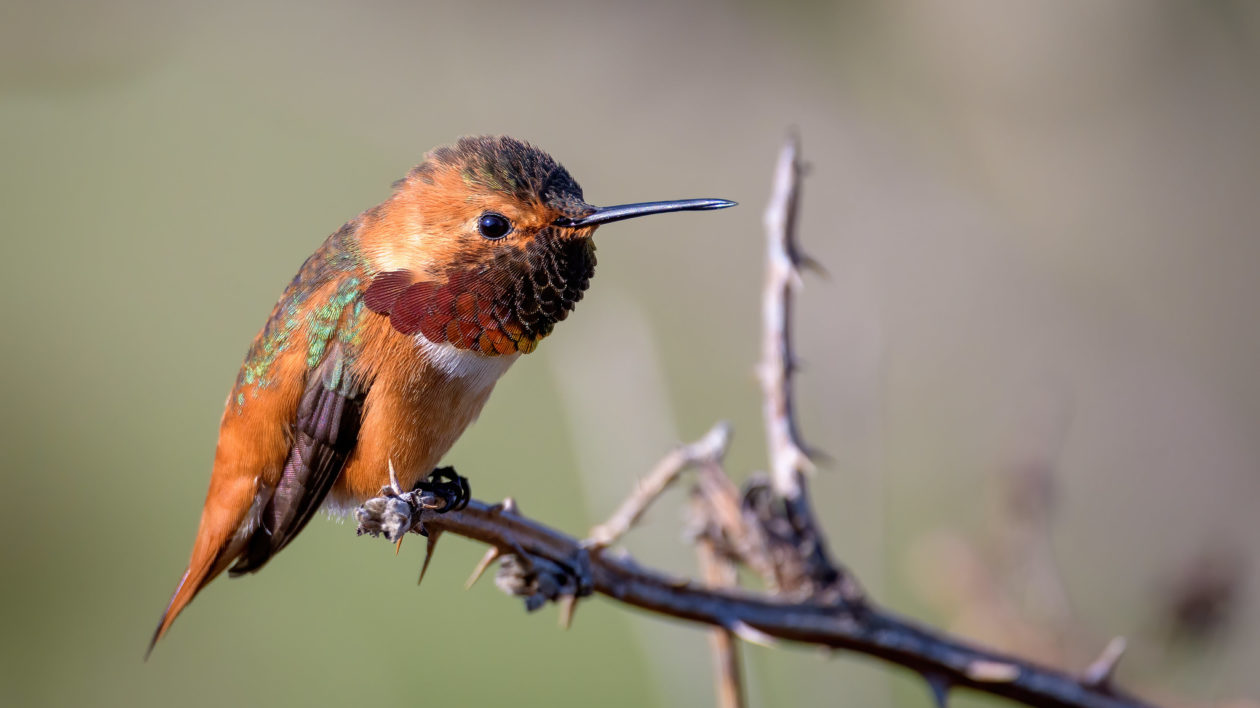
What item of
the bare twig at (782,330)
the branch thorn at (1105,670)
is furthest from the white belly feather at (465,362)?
the branch thorn at (1105,670)

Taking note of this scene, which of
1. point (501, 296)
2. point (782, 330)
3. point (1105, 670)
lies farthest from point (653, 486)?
point (1105, 670)

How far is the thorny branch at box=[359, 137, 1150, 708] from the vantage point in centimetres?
188

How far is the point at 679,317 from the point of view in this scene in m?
6.89

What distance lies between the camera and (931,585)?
10.1ft

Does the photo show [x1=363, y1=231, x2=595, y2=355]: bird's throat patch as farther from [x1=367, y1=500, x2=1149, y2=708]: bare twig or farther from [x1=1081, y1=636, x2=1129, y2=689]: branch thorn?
[x1=1081, y1=636, x2=1129, y2=689]: branch thorn

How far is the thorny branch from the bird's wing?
1.07ft

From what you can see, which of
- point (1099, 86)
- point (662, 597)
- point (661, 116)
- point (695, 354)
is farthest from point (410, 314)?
point (661, 116)

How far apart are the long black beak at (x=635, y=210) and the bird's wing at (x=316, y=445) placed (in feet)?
1.95

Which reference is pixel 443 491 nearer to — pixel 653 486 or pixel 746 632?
pixel 653 486

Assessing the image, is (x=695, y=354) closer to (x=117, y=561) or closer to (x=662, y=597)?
(x=117, y=561)

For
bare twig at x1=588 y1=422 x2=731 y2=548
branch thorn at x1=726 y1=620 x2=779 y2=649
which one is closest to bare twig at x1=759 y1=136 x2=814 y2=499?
bare twig at x1=588 y1=422 x2=731 y2=548

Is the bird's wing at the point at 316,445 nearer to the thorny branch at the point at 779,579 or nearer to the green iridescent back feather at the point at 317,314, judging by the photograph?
the green iridescent back feather at the point at 317,314

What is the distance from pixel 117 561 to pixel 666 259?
3.73m

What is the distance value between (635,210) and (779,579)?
0.92 meters
